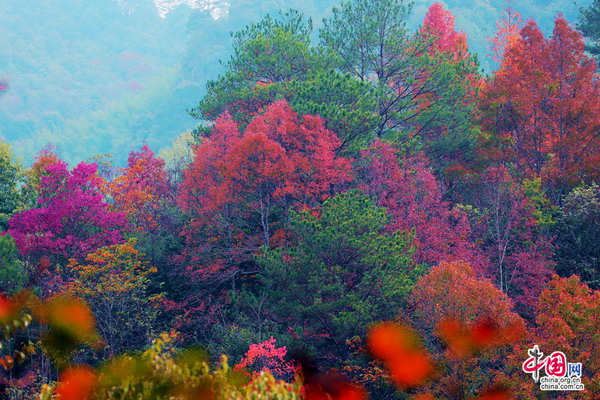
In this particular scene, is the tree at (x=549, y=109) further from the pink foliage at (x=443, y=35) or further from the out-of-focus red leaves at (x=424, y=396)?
the out-of-focus red leaves at (x=424, y=396)

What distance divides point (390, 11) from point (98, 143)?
70.0 m

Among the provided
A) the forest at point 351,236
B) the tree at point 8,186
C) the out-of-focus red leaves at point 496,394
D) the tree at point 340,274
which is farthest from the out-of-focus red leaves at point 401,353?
the tree at point 8,186

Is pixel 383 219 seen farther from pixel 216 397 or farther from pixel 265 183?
pixel 216 397

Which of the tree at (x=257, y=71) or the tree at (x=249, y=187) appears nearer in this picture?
the tree at (x=249, y=187)

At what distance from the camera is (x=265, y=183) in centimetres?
2506

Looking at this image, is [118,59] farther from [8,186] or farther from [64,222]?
[64,222]

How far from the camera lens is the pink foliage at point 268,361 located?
1838 cm

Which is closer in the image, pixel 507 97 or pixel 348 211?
pixel 348 211

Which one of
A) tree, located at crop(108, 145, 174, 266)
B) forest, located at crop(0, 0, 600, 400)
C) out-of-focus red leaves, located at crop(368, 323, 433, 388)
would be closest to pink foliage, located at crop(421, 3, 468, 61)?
forest, located at crop(0, 0, 600, 400)

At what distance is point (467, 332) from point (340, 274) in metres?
5.26

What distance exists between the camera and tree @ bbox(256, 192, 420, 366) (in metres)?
19.1

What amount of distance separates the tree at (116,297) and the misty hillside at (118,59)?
190 feet

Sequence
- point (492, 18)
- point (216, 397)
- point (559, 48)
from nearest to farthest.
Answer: point (216, 397) < point (559, 48) < point (492, 18)

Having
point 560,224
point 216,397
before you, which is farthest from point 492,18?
point 216,397
